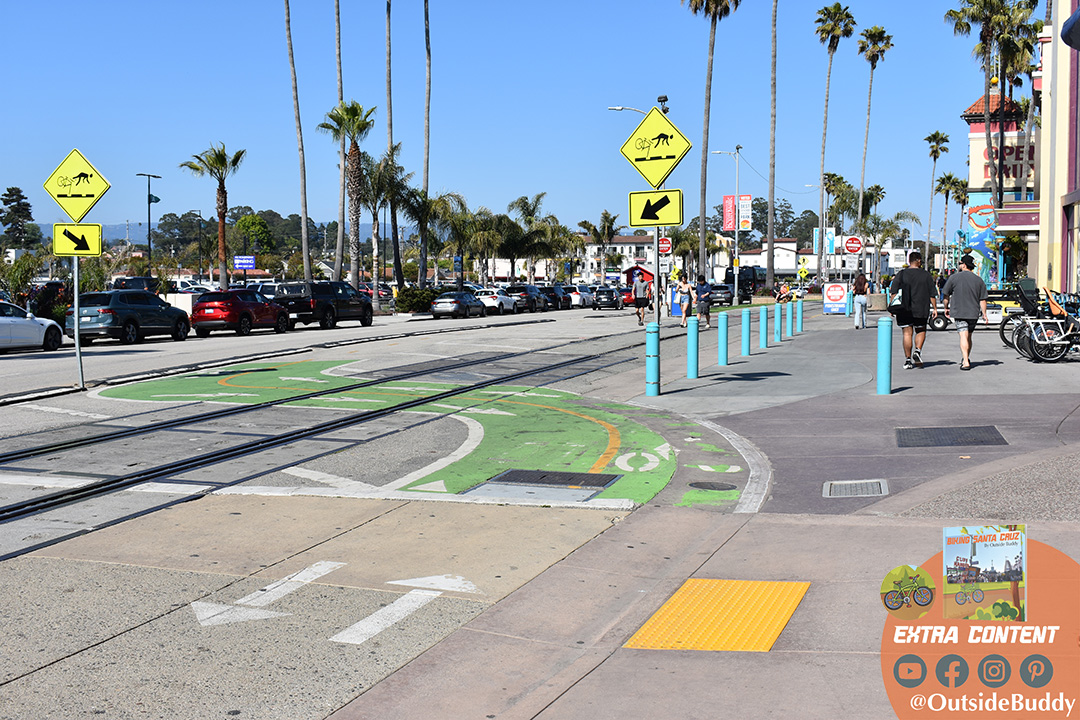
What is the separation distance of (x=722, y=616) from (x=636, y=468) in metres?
4.17

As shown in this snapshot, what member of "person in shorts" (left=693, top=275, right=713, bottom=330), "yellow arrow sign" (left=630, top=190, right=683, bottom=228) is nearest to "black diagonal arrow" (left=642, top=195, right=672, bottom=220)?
"yellow arrow sign" (left=630, top=190, right=683, bottom=228)

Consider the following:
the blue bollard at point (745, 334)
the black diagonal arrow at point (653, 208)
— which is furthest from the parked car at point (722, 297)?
the black diagonal arrow at point (653, 208)

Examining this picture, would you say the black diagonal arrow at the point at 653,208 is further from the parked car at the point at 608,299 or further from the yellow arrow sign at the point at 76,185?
the parked car at the point at 608,299

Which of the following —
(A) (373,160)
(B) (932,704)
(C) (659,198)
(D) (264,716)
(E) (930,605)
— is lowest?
(D) (264,716)

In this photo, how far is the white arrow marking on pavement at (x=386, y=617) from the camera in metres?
5.10

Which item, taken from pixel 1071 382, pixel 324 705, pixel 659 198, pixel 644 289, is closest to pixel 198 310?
pixel 644 289

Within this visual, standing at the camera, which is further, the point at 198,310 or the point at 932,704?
the point at 198,310

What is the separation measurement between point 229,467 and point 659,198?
6.92 metres

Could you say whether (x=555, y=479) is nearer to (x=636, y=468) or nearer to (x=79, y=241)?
(x=636, y=468)

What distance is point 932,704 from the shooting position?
3496 mm

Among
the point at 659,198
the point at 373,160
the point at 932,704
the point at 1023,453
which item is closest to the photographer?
the point at 932,704

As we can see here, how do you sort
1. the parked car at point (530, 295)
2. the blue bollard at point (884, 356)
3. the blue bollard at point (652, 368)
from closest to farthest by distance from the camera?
the blue bollard at point (884, 356)
the blue bollard at point (652, 368)
the parked car at point (530, 295)

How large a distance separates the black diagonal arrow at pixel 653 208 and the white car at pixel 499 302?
39.9 metres

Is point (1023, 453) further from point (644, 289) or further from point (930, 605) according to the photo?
point (644, 289)
